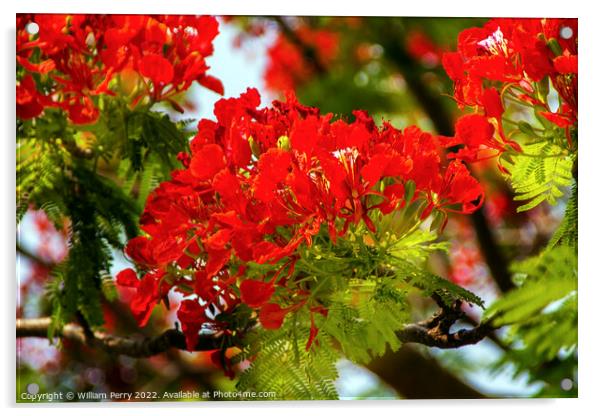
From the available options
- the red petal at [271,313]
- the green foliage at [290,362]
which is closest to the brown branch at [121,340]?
the green foliage at [290,362]

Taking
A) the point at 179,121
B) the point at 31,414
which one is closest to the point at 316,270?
the point at 179,121

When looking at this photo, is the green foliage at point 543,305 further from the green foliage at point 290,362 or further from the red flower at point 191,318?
the red flower at point 191,318

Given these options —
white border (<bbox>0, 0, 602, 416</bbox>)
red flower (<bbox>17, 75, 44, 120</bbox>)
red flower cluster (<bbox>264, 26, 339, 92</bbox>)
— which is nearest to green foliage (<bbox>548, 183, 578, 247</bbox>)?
white border (<bbox>0, 0, 602, 416</bbox>)

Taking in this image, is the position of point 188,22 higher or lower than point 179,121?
higher

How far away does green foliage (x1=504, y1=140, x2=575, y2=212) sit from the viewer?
1748mm

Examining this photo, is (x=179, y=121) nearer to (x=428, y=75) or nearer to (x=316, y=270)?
(x=316, y=270)

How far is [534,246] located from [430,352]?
567 millimetres

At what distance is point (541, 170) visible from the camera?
1.75 m

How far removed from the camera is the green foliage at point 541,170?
1748 mm

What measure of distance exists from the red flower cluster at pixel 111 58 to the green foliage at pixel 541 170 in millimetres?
691

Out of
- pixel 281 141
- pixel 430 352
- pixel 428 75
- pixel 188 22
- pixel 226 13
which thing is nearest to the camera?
pixel 281 141

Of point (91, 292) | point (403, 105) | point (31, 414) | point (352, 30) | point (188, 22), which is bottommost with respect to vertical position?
point (31, 414)

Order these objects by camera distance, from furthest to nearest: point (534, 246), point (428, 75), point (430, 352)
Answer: point (428, 75)
point (534, 246)
point (430, 352)

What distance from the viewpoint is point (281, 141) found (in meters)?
1.60
